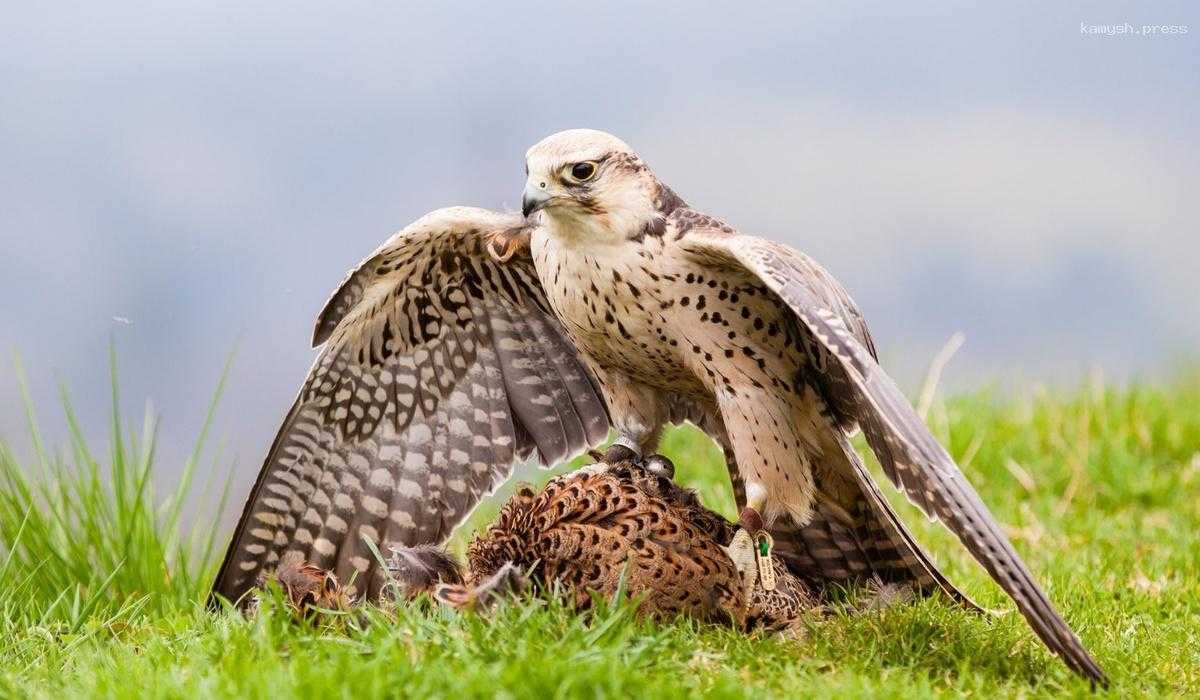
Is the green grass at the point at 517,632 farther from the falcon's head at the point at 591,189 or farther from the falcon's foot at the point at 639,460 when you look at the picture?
the falcon's head at the point at 591,189

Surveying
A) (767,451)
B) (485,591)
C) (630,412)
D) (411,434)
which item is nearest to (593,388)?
(630,412)

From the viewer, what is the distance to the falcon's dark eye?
378cm

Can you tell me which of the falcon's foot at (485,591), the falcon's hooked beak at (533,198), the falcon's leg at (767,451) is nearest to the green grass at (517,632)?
the falcon's foot at (485,591)

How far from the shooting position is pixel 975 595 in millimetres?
4844

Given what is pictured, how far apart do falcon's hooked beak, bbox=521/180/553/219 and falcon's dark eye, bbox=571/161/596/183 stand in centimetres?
10

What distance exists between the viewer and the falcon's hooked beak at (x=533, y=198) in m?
3.71

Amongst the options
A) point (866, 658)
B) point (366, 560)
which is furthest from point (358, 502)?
point (866, 658)

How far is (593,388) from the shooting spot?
4.86m

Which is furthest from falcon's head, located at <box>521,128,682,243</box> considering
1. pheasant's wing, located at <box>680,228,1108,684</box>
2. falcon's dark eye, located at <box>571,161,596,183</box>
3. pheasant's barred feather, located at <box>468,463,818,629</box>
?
pheasant's barred feather, located at <box>468,463,818,629</box>

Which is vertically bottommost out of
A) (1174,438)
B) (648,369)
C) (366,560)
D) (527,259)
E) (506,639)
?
(1174,438)

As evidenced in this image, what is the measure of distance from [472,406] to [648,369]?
3.16 ft

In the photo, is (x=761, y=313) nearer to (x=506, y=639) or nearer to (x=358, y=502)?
(x=506, y=639)

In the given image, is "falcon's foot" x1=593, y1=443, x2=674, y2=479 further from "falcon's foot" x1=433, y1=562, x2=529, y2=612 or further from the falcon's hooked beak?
the falcon's hooked beak

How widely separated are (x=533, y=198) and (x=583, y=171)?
18cm
